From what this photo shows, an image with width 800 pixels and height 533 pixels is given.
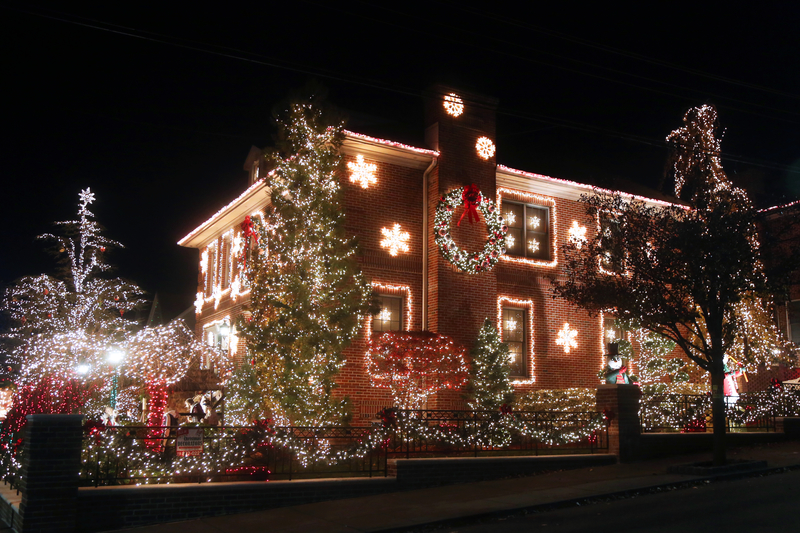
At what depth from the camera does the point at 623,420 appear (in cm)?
1388

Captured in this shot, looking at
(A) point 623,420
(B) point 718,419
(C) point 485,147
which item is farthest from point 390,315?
(B) point 718,419

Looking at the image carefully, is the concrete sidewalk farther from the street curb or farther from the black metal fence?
the black metal fence

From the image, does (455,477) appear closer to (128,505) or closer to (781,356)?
(128,505)

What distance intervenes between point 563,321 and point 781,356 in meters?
6.85

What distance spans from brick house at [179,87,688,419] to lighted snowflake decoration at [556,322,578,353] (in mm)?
33

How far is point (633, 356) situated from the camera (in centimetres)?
2088

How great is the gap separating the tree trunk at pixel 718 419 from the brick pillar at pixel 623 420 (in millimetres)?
1726

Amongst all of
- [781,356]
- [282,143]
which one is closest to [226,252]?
[282,143]

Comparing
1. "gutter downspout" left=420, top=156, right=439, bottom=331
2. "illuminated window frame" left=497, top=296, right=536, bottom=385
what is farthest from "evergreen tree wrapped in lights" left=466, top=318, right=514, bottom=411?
"gutter downspout" left=420, top=156, right=439, bottom=331

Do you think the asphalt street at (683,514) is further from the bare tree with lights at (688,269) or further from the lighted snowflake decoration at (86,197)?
the lighted snowflake decoration at (86,197)

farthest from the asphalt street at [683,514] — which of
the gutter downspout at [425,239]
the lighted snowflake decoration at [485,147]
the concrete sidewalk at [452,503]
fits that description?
the lighted snowflake decoration at [485,147]

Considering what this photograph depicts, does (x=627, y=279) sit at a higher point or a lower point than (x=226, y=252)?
lower

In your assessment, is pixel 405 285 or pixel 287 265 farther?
pixel 405 285

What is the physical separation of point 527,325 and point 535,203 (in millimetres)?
3832
